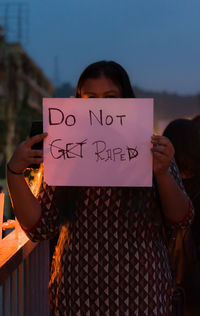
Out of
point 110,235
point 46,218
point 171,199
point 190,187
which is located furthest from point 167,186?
point 190,187

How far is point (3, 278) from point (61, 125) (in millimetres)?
551

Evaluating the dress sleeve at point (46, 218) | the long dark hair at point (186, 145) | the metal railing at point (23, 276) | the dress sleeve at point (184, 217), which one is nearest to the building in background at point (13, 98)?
the metal railing at point (23, 276)

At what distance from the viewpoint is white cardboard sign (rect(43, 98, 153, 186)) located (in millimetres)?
1396

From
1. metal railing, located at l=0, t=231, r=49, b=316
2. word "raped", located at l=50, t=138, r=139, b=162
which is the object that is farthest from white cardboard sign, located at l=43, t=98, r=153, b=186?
metal railing, located at l=0, t=231, r=49, b=316

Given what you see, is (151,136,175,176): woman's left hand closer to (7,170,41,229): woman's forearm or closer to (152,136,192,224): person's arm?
(152,136,192,224): person's arm

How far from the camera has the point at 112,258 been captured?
4.54ft

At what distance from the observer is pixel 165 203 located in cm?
140

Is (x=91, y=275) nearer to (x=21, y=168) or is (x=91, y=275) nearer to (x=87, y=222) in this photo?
(x=87, y=222)

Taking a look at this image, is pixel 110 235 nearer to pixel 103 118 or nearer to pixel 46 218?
pixel 46 218

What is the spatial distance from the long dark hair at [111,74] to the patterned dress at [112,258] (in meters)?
0.30

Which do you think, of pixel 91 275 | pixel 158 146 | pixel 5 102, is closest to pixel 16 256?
pixel 91 275

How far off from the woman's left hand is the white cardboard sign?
4cm

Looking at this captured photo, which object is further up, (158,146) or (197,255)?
(158,146)

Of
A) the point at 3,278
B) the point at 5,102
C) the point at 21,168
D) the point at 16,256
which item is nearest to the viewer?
the point at 21,168
